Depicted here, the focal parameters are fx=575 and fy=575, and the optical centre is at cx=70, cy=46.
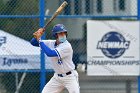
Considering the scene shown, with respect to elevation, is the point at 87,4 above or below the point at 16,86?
above

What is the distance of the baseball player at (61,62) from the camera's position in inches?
393

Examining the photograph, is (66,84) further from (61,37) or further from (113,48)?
(113,48)

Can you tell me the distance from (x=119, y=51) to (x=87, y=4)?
1213 mm

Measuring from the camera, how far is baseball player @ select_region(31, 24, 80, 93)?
32.8 ft

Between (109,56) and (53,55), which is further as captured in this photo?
(109,56)

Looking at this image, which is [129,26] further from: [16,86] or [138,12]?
[16,86]

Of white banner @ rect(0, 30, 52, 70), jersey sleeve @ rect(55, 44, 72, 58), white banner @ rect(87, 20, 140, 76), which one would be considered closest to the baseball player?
jersey sleeve @ rect(55, 44, 72, 58)

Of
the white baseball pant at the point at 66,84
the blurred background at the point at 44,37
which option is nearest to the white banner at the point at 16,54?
the blurred background at the point at 44,37

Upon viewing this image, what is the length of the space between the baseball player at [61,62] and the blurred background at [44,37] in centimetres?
148

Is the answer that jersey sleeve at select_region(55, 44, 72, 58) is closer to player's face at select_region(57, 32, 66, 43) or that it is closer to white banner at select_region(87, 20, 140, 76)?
player's face at select_region(57, 32, 66, 43)

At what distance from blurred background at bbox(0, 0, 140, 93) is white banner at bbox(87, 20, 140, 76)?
0.20 meters

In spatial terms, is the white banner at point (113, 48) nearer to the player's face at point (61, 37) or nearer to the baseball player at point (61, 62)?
the baseball player at point (61, 62)

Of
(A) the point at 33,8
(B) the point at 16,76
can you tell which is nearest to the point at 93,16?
(A) the point at 33,8

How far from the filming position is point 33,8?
12.0 m
